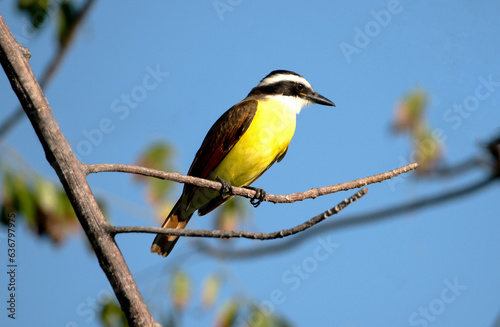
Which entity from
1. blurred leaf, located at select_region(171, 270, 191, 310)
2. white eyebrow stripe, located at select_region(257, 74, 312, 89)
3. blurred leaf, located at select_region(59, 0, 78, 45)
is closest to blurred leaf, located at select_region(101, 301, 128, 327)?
blurred leaf, located at select_region(171, 270, 191, 310)

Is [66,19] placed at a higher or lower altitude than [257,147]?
lower

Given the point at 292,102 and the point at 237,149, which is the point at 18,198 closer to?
the point at 237,149

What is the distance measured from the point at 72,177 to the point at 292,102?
399cm

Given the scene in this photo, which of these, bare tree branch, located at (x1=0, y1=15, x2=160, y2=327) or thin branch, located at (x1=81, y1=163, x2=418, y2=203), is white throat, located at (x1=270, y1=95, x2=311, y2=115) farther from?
bare tree branch, located at (x1=0, y1=15, x2=160, y2=327)

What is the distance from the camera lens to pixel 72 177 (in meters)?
2.50

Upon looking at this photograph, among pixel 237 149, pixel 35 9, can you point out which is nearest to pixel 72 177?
pixel 237 149

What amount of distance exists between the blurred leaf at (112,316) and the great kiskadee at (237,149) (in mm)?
915

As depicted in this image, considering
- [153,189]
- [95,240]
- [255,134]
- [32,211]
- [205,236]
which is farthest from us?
[153,189]

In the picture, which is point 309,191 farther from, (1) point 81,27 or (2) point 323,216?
(1) point 81,27

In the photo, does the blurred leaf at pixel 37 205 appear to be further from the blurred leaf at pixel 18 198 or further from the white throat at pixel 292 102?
the white throat at pixel 292 102

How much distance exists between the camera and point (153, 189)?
6.16 meters

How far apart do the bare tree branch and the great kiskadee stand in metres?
2.91

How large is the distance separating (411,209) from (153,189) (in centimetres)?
300

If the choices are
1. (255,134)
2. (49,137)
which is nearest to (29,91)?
(49,137)
